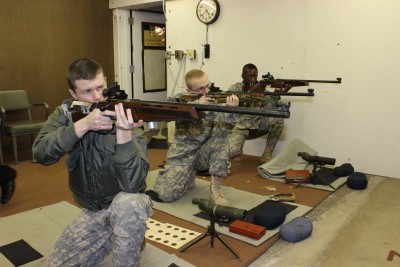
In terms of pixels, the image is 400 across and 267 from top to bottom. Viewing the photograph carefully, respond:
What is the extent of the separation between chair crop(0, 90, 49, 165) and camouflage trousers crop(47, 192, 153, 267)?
3.16 m

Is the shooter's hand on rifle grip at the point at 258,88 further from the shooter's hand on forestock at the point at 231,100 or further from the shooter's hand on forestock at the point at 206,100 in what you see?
the shooter's hand on forestock at the point at 206,100

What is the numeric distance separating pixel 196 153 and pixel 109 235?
152cm

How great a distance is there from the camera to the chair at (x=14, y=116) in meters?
4.59

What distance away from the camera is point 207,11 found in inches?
208

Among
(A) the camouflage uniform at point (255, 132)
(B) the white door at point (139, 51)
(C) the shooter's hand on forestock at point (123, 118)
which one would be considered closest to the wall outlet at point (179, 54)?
(B) the white door at point (139, 51)

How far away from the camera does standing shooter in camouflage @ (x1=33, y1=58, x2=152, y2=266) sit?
169cm

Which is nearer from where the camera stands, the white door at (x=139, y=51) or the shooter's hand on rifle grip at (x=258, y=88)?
the shooter's hand on rifle grip at (x=258, y=88)

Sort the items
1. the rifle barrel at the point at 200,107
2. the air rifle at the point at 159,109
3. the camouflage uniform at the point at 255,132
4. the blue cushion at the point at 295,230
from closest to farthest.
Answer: the rifle barrel at the point at 200,107
the air rifle at the point at 159,109
the blue cushion at the point at 295,230
the camouflage uniform at the point at 255,132

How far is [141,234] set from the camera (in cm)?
178

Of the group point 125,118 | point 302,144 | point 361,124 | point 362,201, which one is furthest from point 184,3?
point 125,118

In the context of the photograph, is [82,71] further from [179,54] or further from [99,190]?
[179,54]

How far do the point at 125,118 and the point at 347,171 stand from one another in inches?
124

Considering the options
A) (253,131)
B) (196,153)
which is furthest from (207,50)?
(196,153)

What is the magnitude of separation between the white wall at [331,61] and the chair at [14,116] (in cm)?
279
